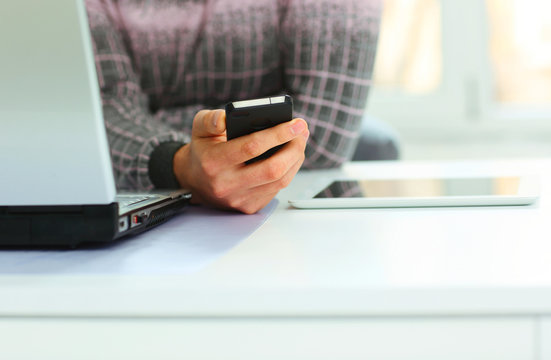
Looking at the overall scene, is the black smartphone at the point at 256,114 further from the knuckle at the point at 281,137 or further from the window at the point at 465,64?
the window at the point at 465,64

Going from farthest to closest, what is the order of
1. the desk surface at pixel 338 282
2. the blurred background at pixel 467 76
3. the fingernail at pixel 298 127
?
the blurred background at pixel 467 76 < the fingernail at pixel 298 127 < the desk surface at pixel 338 282

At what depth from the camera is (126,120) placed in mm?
949

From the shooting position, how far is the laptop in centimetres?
37

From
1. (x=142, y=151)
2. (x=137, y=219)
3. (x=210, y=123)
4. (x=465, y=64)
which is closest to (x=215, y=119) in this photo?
(x=210, y=123)

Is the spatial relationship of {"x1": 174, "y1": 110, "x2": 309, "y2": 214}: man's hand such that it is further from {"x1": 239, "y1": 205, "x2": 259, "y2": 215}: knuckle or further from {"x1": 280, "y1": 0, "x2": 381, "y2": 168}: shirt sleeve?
{"x1": 280, "y1": 0, "x2": 381, "y2": 168}: shirt sleeve

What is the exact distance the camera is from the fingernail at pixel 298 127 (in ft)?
1.88

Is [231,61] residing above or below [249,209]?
above

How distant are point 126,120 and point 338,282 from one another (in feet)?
2.18

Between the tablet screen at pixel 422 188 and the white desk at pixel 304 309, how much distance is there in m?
0.21

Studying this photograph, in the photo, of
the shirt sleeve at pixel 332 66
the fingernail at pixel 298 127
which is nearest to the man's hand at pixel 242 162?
the fingernail at pixel 298 127

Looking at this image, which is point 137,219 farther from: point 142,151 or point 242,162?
point 142,151

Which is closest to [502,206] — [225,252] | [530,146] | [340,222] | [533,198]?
[533,198]

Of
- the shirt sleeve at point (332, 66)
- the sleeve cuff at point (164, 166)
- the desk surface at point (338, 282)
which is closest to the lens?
the desk surface at point (338, 282)

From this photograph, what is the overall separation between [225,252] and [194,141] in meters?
0.23
